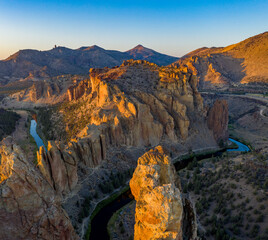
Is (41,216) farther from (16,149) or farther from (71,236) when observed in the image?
(16,149)

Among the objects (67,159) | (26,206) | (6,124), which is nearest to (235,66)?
(6,124)

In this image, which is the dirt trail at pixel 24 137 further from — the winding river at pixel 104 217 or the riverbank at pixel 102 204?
the winding river at pixel 104 217

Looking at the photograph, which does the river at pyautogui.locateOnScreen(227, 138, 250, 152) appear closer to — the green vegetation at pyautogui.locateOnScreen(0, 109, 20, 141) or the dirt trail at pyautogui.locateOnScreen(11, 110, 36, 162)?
the dirt trail at pyautogui.locateOnScreen(11, 110, 36, 162)

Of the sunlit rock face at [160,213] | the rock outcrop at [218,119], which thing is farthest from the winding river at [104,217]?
the rock outcrop at [218,119]

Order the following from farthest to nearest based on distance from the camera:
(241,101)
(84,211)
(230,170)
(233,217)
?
(241,101)
(230,170)
(84,211)
(233,217)

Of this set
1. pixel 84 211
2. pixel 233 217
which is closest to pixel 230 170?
pixel 233 217

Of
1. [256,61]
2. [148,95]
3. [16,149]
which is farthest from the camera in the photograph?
[256,61]
